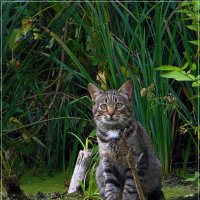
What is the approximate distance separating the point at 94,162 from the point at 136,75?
0.72 m

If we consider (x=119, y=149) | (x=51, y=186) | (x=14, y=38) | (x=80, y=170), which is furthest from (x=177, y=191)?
(x=14, y=38)

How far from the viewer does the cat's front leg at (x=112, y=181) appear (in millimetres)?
4551

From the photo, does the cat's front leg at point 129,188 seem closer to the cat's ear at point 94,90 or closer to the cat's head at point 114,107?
the cat's head at point 114,107

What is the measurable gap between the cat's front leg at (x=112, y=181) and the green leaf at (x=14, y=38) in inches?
63.4

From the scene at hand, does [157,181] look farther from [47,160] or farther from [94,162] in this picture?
[47,160]

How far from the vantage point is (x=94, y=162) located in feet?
18.0

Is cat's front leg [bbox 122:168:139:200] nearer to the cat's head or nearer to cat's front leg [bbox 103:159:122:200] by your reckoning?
cat's front leg [bbox 103:159:122:200]

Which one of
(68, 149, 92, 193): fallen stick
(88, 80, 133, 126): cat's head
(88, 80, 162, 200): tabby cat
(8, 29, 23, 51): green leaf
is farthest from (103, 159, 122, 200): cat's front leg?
(8, 29, 23, 51): green leaf

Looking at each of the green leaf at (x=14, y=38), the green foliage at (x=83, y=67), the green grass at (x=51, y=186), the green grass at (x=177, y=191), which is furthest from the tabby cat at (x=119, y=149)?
the green leaf at (x=14, y=38)

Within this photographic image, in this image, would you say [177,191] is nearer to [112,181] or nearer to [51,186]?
[112,181]

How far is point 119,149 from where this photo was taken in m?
4.50

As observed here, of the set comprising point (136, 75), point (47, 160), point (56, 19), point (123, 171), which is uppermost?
point (56, 19)

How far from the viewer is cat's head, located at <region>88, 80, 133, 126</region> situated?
4523 mm

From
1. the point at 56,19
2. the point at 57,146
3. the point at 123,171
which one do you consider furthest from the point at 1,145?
the point at 123,171
